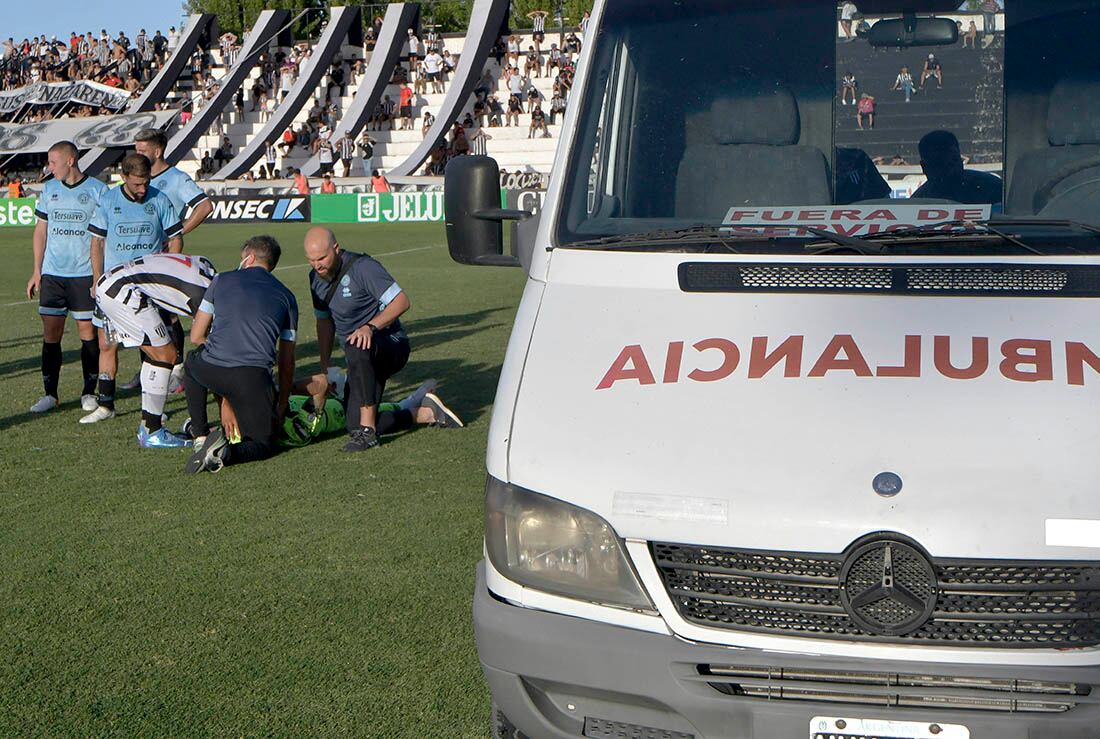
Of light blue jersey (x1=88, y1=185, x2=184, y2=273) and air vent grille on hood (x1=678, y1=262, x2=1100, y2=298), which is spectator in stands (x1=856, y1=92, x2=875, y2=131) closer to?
air vent grille on hood (x1=678, y1=262, x2=1100, y2=298)

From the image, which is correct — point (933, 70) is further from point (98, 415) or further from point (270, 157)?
point (270, 157)

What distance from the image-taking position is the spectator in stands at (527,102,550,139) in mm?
44875

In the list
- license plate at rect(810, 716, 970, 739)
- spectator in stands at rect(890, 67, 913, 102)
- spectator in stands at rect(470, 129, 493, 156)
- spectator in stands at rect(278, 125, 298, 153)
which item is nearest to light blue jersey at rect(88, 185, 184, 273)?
spectator in stands at rect(890, 67, 913, 102)

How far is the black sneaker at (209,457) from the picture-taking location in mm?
7602

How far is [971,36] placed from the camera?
443 centimetres

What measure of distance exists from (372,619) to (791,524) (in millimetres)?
2496

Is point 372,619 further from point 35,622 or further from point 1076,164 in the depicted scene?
point 1076,164

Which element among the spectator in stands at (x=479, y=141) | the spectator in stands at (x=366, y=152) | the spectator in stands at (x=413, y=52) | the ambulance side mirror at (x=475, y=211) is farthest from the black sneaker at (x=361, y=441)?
the spectator in stands at (x=413, y=52)

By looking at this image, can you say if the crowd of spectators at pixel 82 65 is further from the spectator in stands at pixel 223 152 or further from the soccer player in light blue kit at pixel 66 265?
the soccer player in light blue kit at pixel 66 265

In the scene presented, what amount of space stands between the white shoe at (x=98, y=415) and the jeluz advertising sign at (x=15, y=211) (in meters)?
32.9

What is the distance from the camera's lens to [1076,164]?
13.8 feet

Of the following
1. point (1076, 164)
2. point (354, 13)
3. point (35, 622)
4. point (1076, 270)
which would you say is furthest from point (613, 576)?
point (354, 13)

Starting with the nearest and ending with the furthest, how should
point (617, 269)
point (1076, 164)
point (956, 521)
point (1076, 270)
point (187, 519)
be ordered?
point (956, 521), point (1076, 270), point (617, 269), point (1076, 164), point (187, 519)

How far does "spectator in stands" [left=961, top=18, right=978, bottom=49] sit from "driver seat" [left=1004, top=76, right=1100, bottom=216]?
290 mm
